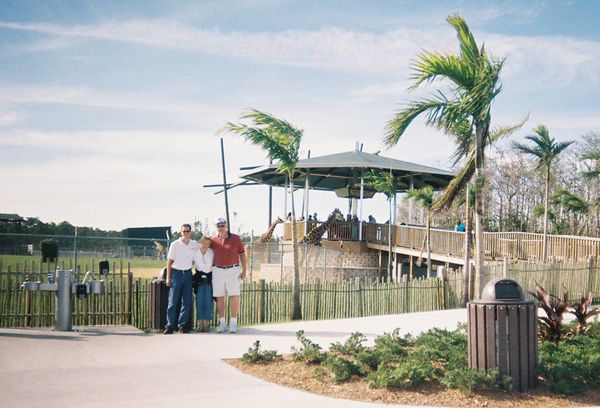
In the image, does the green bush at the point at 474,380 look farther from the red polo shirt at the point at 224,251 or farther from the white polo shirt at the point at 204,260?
the white polo shirt at the point at 204,260

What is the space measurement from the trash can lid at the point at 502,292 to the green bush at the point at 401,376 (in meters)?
1.02

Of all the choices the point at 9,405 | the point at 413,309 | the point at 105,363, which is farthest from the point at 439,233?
the point at 9,405

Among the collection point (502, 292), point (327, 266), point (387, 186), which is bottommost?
point (327, 266)

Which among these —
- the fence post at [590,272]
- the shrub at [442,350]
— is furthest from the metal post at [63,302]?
the fence post at [590,272]

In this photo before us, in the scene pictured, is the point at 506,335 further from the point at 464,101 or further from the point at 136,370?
the point at 464,101

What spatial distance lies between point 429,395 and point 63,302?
6119 mm

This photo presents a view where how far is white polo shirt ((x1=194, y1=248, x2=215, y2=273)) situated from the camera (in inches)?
407

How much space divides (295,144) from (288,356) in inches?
398

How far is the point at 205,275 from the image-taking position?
1047 cm

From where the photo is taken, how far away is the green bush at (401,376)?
658 cm

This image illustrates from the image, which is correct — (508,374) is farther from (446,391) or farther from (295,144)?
(295,144)

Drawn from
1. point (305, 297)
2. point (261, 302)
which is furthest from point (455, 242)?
point (261, 302)

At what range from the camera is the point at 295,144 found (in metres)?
17.6

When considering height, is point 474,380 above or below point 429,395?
above
